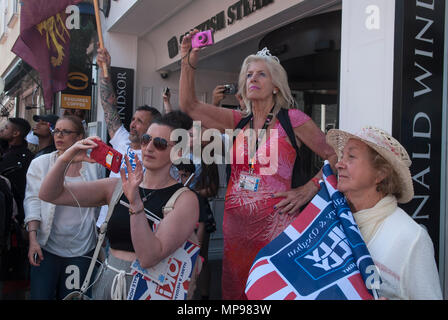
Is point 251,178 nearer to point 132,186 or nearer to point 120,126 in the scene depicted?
point 132,186

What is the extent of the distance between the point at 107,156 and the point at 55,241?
1249 mm

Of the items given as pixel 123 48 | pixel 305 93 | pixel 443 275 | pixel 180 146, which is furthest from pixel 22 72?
pixel 443 275

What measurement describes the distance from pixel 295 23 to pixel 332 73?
3.88ft

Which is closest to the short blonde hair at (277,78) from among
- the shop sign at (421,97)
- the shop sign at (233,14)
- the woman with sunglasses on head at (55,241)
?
the shop sign at (421,97)

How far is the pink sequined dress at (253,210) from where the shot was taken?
7.54 ft

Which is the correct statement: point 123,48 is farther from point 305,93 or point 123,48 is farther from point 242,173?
point 242,173

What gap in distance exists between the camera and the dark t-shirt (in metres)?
1.97

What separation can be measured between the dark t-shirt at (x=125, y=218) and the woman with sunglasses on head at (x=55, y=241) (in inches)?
43.7

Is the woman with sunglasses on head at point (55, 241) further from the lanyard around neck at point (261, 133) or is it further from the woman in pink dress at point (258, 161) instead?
the lanyard around neck at point (261, 133)

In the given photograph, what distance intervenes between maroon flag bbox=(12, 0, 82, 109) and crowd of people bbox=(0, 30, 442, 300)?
2.95m

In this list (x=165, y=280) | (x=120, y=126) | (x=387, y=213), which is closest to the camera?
(x=387, y=213)

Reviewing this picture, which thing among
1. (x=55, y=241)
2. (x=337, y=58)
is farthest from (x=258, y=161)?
(x=337, y=58)

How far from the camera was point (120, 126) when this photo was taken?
419 cm

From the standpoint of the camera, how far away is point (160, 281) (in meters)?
1.91
